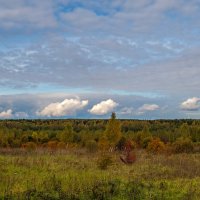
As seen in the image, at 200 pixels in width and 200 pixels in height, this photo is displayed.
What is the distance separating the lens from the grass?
1126cm

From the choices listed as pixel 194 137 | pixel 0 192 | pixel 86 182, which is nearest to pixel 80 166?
pixel 86 182

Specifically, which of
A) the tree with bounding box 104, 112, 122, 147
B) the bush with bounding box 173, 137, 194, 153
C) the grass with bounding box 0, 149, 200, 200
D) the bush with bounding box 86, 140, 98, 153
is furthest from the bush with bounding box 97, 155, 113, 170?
the tree with bounding box 104, 112, 122, 147

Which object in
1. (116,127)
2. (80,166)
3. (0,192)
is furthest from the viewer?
(116,127)

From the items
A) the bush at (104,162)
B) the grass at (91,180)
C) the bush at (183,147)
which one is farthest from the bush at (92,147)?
the bush at (104,162)

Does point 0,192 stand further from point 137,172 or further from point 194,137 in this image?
point 194,137

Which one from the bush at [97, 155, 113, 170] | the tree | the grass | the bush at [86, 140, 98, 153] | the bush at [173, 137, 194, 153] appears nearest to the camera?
the grass

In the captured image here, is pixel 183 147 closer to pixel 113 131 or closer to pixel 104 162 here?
pixel 113 131

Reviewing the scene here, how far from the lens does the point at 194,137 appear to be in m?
58.4

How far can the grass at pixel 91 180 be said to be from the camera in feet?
36.9

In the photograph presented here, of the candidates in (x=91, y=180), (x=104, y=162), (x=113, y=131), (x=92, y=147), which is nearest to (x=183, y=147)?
(x=113, y=131)

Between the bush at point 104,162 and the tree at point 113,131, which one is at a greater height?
the tree at point 113,131

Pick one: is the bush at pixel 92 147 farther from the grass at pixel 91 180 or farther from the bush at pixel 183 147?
the grass at pixel 91 180

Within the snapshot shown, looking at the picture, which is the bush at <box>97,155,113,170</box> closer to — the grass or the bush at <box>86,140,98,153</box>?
the grass

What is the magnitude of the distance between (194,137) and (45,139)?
23.2m
